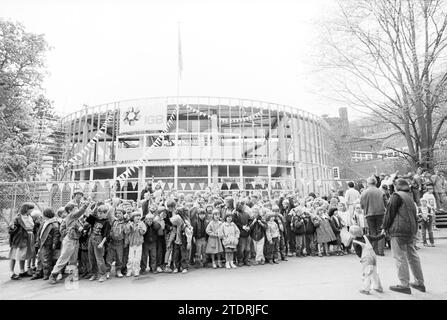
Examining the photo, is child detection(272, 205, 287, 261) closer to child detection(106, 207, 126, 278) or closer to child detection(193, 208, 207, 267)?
child detection(193, 208, 207, 267)

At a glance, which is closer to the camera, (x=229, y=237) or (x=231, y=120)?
(x=229, y=237)

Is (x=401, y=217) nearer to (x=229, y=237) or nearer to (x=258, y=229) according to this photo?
(x=258, y=229)

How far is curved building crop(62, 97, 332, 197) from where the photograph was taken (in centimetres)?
2042

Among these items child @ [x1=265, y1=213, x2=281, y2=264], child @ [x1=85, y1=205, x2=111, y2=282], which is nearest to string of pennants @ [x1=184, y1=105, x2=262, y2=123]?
child @ [x1=265, y1=213, x2=281, y2=264]

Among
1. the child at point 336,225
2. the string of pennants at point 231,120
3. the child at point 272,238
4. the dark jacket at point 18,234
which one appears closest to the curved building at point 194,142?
the string of pennants at point 231,120

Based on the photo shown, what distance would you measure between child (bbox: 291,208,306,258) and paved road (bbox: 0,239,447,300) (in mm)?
1165

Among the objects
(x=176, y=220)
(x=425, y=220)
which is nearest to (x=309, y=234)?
(x=425, y=220)

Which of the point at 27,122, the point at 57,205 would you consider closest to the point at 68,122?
the point at 27,122

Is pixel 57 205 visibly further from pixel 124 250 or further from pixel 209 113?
pixel 209 113

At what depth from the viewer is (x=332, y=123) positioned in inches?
1585

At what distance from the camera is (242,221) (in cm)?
746

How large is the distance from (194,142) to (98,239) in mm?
14920

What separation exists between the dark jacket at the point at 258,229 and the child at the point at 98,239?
12.2 feet
